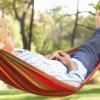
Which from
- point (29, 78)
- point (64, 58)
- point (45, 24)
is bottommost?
point (45, 24)

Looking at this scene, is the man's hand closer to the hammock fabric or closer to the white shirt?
the white shirt

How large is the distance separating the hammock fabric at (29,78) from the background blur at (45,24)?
3.18 m

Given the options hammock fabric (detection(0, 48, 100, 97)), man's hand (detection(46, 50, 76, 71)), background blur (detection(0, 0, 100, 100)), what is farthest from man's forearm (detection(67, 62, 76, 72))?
background blur (detection(0, 0, 100, 100))

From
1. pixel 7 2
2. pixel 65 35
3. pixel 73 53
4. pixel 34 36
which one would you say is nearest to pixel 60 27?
pixel 65 35

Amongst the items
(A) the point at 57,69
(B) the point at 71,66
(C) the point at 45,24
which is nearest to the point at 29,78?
(A) the point at 57,69

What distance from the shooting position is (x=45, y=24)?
2820 cm

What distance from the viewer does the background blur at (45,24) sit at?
308 inches

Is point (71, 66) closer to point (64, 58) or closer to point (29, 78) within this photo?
point (64, 58)

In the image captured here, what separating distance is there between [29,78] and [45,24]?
25.4 metres

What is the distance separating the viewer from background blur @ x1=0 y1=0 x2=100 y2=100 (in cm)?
783

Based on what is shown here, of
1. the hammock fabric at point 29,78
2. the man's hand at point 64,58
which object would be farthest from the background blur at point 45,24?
the hammock fabric at point 29,78

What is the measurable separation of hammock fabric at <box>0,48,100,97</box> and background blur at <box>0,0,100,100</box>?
318 centimetres

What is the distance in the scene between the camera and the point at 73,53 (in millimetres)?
3318

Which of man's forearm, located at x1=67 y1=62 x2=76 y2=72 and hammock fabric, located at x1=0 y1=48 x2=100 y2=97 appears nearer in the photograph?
hammock fabric, located at x1=0 y1=48 x2=100 y2=97
